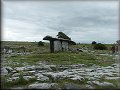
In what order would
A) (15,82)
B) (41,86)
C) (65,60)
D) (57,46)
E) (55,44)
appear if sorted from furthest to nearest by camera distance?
(57,46) → (55,44) → (65,60) → (15,82) → (41,86)

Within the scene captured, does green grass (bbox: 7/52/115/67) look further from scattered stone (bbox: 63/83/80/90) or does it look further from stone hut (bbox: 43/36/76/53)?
stone hut (bbox: 43/36/76/53)

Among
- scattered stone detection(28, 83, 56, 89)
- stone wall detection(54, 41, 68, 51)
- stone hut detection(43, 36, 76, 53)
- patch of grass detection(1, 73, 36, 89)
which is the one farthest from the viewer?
stone wall detection(54, 41, 68, 51)

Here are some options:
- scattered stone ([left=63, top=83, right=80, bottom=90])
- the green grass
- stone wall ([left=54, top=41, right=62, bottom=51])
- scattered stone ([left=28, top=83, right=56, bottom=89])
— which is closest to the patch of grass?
scattered stone ([left=28, top=83, right=56, bottom=89])

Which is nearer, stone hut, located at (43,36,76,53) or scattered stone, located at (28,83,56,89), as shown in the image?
scattered stone, located at (28,83,56,89)

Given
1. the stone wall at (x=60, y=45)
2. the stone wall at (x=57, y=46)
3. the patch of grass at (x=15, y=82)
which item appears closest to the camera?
the patch of grass at (x=15, y=82)

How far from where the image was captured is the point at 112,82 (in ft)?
36.1

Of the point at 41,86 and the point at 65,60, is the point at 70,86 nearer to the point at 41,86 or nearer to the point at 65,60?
the point at 41,86

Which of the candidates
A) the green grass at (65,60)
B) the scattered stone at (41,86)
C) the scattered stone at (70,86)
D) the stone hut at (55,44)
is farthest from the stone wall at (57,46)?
the scattered stone at (41,86)

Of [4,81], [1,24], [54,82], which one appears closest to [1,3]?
[1,24]

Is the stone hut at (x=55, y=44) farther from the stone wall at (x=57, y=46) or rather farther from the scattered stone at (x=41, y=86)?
the scattered stone at (x=41, y=86)

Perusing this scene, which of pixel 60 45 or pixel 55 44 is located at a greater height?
pixel 55 44

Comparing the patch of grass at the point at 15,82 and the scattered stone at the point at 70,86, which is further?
the patch of grass at the point at 15,82

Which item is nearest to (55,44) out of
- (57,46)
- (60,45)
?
(57,46)

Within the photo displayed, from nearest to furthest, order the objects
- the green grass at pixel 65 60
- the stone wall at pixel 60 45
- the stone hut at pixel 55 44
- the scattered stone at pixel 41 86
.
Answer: the scattered stone at pixel 41 86
the green grass at pixel 65 60
the stone hut at pixel 55 44
the stone wall at pixel 60 45
